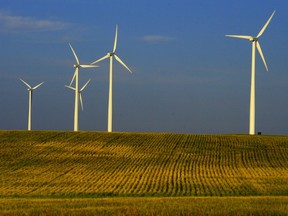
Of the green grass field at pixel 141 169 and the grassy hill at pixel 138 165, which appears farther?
the grassy hill at pixel 138 165

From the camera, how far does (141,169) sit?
188ft

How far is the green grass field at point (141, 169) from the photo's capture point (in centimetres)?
3523

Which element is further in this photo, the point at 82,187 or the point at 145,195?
the point at 82,187

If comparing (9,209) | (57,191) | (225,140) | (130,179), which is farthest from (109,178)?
(225,140)

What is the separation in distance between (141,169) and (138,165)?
3264 mm

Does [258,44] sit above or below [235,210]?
above

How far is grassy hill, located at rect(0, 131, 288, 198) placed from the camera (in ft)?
140

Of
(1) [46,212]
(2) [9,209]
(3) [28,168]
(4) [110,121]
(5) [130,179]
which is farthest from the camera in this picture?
(4) [110,121]

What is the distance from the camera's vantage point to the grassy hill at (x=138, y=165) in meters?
42.5

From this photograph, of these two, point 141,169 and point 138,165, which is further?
point 138,165

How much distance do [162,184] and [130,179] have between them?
13.1 feet

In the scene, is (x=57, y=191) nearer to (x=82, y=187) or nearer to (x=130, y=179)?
(x=82, y=187)

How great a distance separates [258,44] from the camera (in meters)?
80.6

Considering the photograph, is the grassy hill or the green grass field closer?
the green grass field
